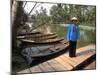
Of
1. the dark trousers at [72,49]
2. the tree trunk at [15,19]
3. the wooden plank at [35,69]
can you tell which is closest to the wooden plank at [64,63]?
the dark trousers at [72,49]

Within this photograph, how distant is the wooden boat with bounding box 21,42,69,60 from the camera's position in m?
1.90

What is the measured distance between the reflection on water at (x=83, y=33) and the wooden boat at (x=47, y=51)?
0.40 feet

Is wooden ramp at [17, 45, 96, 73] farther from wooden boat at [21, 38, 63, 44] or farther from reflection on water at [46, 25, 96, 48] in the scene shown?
wooden boat at [21, 38, 63, 44]

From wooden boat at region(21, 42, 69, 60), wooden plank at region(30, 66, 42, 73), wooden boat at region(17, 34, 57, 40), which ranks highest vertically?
wooden boat at region(17, 34, 57, 40)

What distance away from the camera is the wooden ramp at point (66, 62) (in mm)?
1920

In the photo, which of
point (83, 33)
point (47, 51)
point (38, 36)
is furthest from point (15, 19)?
point (83, 33)

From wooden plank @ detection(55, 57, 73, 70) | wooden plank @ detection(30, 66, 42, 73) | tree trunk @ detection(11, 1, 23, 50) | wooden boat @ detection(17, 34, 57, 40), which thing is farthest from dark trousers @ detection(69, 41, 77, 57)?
tree trunk @ detection(11, 1, 23, 50)

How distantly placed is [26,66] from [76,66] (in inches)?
21.9

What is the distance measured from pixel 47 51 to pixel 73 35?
1.14 ft

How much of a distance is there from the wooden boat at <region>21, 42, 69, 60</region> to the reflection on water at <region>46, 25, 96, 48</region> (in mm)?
122

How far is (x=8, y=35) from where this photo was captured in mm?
1826

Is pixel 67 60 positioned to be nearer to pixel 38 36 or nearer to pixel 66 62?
pixel 66 62

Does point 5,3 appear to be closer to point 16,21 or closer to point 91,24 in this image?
point 16,21

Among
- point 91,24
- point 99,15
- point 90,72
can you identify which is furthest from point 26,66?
point 99,15
